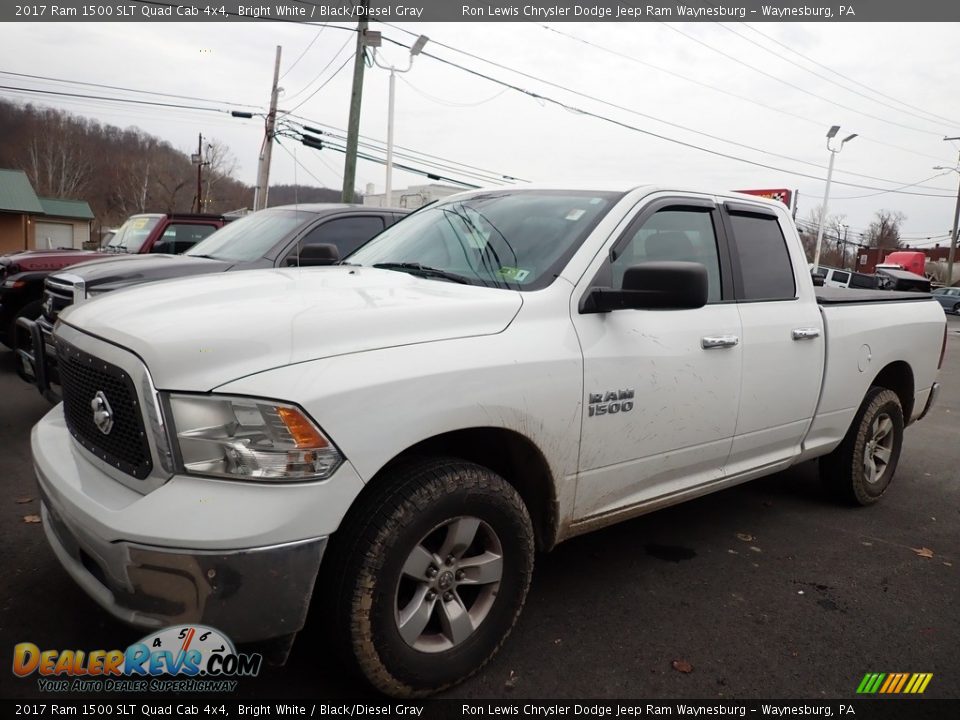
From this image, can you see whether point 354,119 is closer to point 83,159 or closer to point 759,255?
point 759,255

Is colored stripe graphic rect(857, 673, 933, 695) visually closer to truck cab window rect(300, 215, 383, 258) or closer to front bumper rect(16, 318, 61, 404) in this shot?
front bumper rect(16, 318, 61, 404)

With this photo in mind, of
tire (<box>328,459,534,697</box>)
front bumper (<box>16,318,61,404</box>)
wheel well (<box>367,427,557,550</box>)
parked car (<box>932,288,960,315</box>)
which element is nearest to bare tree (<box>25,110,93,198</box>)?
parked car (<box>932,288,960,315</box>)

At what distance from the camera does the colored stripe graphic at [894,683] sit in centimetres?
259

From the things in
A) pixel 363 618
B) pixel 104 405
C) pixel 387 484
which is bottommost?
pixel 363 618

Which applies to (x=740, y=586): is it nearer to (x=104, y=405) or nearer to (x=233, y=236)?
(x=104, y=405)

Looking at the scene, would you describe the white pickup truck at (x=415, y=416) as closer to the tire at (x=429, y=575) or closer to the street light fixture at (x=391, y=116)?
the tire at (x=429, y=575)

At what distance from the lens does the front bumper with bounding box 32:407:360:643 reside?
6.07 ft

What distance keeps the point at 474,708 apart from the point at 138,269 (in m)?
4.45

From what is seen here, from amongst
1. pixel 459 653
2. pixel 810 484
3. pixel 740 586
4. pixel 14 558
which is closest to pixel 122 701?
pixel 459 653

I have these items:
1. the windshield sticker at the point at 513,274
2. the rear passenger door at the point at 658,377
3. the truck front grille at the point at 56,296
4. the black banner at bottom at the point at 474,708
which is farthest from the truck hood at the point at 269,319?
the truck front grille at the point at 56,296

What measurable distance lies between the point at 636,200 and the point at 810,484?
10.4ft

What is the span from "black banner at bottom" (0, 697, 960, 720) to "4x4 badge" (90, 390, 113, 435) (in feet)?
3.06

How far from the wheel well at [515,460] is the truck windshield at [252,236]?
4029 millimetres

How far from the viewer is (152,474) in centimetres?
198
